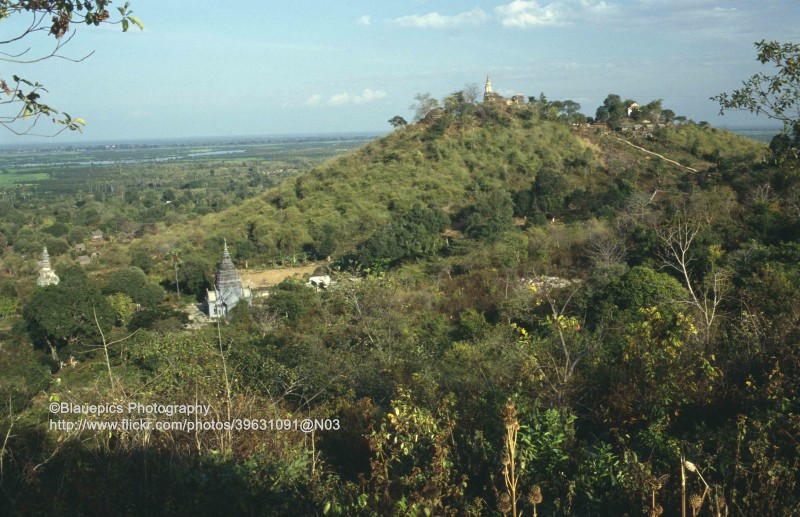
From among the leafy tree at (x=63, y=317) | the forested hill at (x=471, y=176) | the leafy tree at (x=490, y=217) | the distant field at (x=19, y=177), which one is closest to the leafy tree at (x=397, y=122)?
the forested hill at (x=471, y=176)

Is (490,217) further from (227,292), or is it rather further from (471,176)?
(227,292)

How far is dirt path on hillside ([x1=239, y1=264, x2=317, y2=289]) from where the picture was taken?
74.7ft

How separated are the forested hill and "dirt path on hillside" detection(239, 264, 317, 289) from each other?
4.25 ft

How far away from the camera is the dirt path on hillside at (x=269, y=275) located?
74.7 ft

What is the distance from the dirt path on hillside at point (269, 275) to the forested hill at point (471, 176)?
4.25 feet

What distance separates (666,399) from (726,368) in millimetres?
931

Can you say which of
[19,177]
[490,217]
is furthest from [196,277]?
[19,177]

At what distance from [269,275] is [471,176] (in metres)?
11.7

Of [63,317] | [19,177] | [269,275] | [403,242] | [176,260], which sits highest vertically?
[19,177]

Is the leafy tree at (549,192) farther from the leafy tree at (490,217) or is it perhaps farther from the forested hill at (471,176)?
the leafy tree at (490,217)

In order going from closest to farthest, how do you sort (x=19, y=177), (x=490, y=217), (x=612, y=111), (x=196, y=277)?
1. (x=196, y=277)
2. (x=490, y=217)
3. (x=612, y=111)
4. (x=19, y=177)

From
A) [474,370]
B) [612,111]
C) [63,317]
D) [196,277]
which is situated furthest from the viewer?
[612,111]

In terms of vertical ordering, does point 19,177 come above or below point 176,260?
above

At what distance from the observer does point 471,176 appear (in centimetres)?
3031
